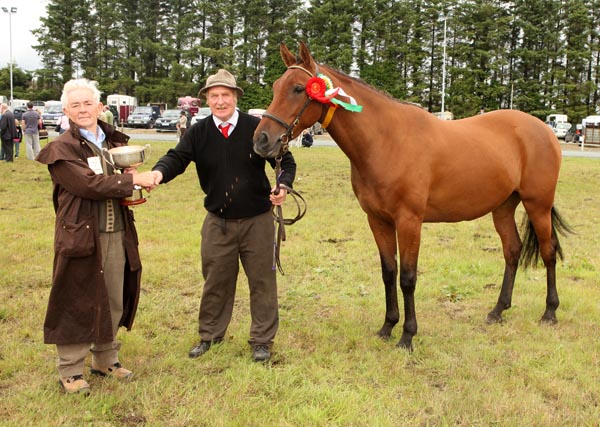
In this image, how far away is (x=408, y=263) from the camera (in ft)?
13.9

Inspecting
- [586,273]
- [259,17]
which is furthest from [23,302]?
[259,17]

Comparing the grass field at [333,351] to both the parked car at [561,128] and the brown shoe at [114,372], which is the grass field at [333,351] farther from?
the parked car at [561,128]

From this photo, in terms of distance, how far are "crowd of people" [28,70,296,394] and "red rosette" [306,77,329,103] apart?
1.74ft

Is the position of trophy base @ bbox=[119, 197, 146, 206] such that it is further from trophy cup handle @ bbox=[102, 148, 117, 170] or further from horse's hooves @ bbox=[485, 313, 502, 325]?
horse's hooves @ bbox=[485, 313, 502, 325]

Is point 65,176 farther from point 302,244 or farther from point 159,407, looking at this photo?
point 302,244

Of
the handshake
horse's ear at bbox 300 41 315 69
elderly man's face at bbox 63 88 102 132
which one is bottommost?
the handshake

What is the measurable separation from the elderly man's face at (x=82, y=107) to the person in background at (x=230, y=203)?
665 millimetres

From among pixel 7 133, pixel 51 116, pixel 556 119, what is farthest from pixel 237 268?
A: pixel 556 119

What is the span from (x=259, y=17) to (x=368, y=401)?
5392cm

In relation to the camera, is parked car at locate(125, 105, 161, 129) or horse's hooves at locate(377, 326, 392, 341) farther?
parked car at locate(125, 105, 161, 129)

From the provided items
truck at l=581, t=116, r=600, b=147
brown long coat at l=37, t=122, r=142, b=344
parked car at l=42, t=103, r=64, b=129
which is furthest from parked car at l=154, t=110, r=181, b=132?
brown long coat at l=37, t=122, r=142, b=344

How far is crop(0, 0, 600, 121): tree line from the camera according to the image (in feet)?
160

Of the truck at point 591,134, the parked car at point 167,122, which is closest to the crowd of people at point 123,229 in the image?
the parked car at point 167,122

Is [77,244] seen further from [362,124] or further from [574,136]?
[574,136]
